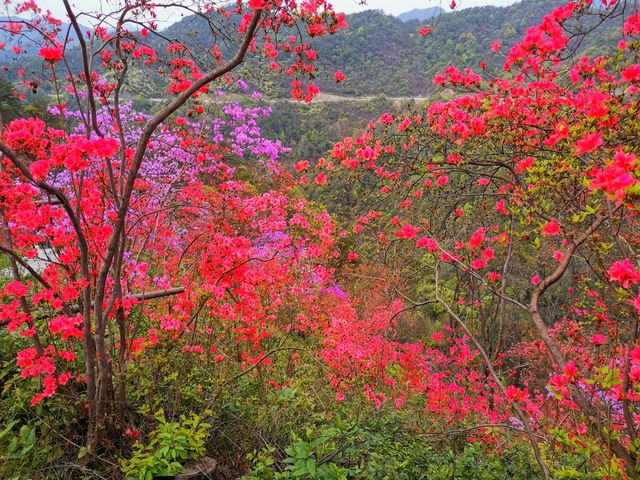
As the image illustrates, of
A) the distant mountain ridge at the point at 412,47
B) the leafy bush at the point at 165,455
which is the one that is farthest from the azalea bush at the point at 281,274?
the distant mountain ridge at the point at 412,47

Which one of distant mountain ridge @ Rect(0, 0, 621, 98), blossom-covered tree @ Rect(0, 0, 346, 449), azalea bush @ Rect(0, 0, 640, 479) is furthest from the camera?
distant mountain ridge @ Rect(0, 0, 621, 98)

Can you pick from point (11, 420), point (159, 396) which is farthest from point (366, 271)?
point (11, 420)

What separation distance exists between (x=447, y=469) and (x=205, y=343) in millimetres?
2799

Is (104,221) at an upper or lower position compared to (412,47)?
lower

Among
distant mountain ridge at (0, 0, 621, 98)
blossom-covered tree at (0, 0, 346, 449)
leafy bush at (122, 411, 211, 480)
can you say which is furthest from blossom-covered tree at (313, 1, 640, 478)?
distant mountain ridge at (0, 0, 621, 98)

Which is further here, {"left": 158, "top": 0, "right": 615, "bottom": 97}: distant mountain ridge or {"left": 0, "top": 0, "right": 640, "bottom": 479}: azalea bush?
{"left": 158, "top": 0, "right": 615, "bottom": 97}: distant mountain ridge

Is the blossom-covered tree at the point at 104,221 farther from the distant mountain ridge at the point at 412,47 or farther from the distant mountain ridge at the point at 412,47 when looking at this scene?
the distant mountain ridge at the point at 412,47

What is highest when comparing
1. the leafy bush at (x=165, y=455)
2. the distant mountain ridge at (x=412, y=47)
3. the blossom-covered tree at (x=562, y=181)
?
the distant mountain ridge at (x=412, y=47)

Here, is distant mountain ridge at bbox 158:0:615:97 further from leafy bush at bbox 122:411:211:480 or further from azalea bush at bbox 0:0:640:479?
leafy bush at bbox 122:411:211:480

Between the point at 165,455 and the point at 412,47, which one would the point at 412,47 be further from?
the point at 165,455

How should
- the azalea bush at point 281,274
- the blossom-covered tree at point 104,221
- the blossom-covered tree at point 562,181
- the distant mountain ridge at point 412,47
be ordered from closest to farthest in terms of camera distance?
the blossom-covered tree at point 562,181, the azalea bush at point 281,274, the blossom-covered tree at point 104,221, the distant mountain ridge at point 412,47

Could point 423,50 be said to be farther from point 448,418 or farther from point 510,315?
point 448,418

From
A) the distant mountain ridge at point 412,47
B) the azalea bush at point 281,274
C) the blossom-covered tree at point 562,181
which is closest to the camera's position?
the blossom-covered tree at point 562,181

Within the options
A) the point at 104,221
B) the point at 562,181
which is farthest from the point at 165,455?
the point at 562,181
